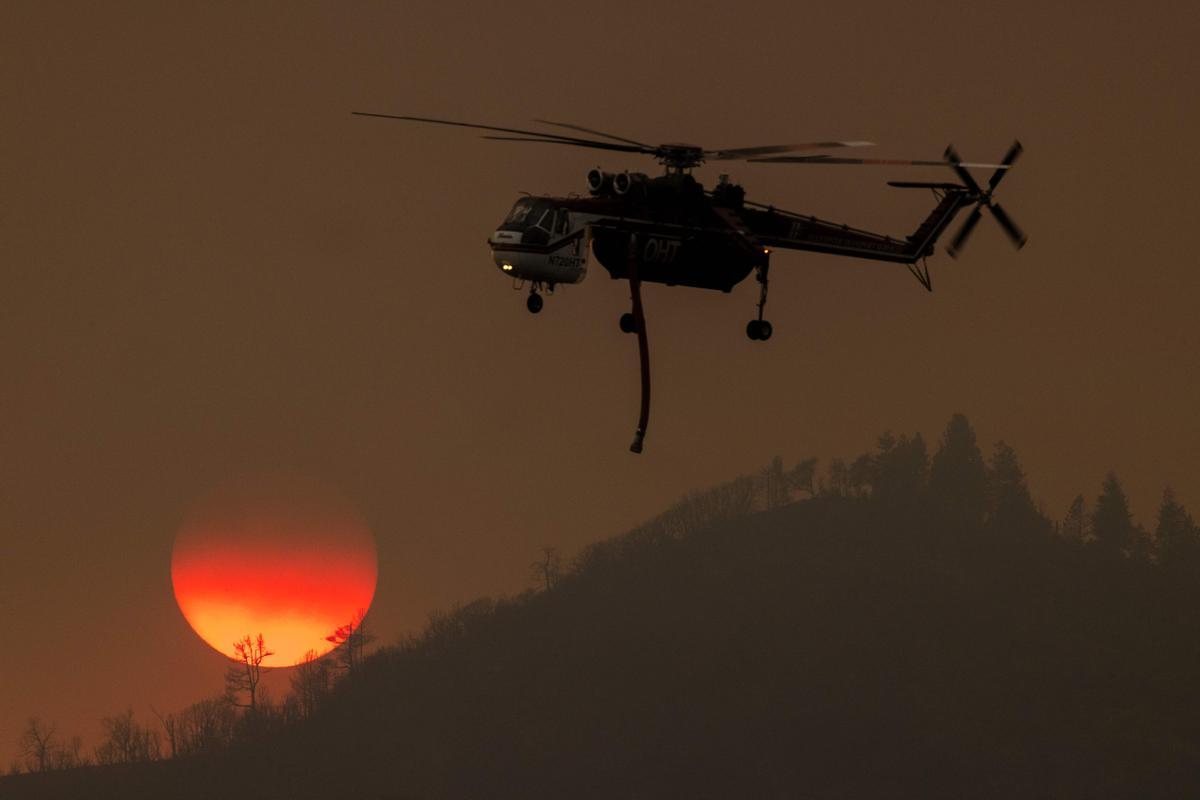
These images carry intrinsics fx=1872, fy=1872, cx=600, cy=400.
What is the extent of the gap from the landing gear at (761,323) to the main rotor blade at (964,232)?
12.4 metres

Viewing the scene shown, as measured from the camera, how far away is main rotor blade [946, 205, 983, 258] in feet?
206

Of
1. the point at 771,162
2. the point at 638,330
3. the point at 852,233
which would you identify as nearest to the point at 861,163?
the point at 771,162

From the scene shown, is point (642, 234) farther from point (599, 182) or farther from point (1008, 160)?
point (1008, 160)

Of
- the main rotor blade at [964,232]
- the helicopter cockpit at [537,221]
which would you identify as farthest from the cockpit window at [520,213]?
the main rotor blade at [964,232]

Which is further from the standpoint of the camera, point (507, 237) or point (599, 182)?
point (599, 182)

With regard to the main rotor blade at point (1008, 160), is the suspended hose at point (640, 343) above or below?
below

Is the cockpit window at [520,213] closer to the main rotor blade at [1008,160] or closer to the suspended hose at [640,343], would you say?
the suspended hose at [640,343]

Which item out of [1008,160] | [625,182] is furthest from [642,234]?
[1008,160]

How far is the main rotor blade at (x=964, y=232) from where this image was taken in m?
62.7

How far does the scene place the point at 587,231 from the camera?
164 ft

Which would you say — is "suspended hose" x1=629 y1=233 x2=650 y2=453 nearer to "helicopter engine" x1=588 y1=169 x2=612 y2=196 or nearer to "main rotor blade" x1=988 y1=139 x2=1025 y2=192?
"helicopter engine" x1=588 y1=169 x2=612 y2=196

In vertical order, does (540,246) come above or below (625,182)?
below

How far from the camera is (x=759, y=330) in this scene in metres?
50.9

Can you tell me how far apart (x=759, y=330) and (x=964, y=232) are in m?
15.6
